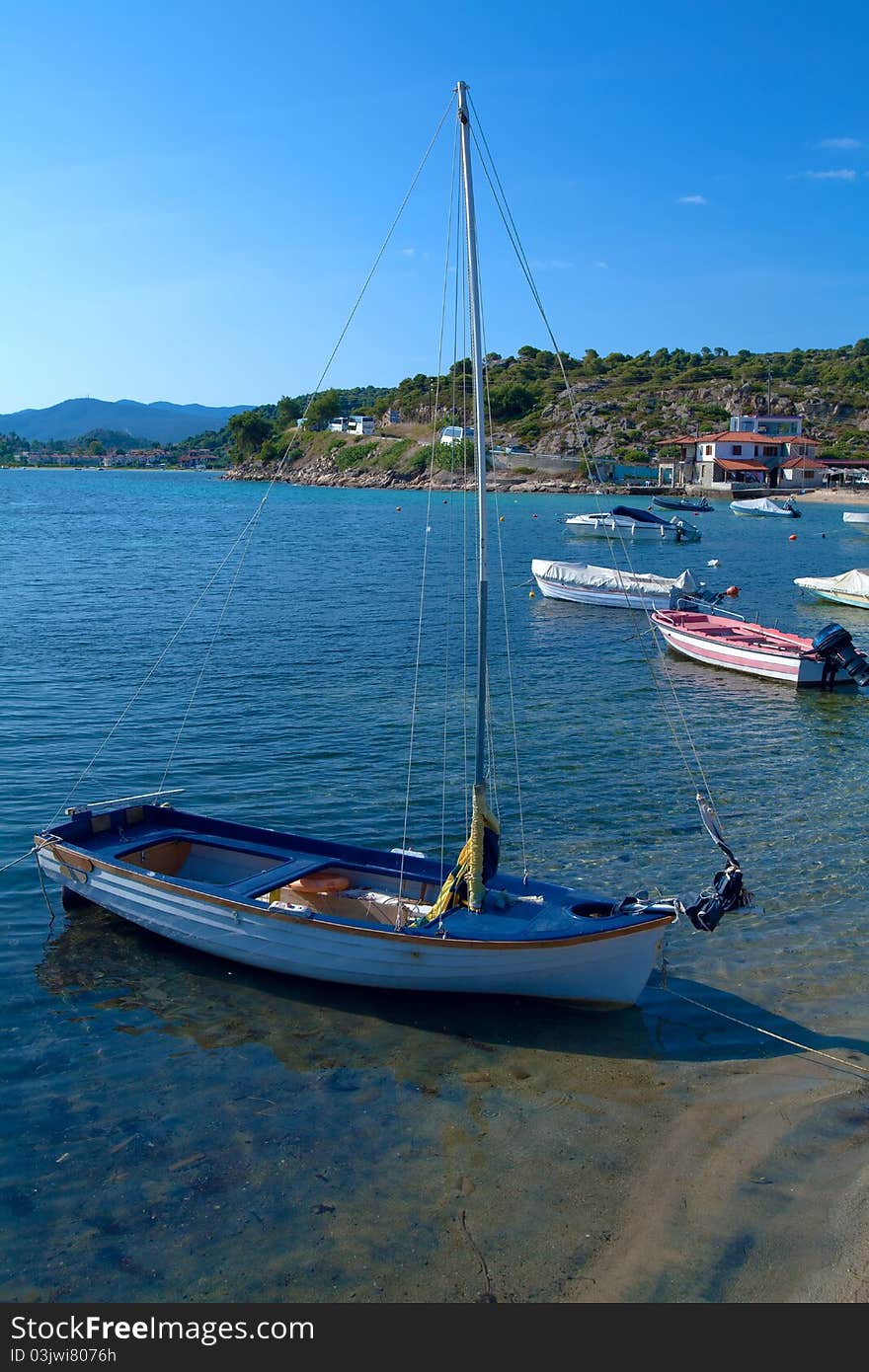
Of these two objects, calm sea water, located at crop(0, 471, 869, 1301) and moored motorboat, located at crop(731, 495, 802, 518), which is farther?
moored motorboat, located at crop(731, 495, 802, 518)

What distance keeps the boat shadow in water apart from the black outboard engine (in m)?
20.6

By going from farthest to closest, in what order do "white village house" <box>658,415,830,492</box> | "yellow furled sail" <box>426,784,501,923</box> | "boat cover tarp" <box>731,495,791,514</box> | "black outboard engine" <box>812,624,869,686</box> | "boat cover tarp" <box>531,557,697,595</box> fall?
"white village house" <box>658,415,830,492</box> → "boat cover tarp" <box>731,495,791,514</box> → "boat cover tarp" <box>531,557,697,595</box> → "black outboard engine" <box>812,624,869,686</box> → "yellow furled sail" <box>426,784,501,923</box>

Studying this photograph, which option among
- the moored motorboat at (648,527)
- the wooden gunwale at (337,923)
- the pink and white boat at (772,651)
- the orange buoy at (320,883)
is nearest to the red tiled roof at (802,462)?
the moored motorboat at (648,527)

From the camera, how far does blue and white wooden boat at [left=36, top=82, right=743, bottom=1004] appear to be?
1262cm

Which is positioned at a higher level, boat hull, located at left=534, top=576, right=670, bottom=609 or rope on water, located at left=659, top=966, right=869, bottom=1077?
boat hull, located at left=534, top=576, right=670, bottom=609

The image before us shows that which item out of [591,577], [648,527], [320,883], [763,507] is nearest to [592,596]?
[591,577]

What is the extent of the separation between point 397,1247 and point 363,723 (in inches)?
725

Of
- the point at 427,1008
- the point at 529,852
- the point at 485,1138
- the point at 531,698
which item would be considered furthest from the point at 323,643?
the point at 485,1138

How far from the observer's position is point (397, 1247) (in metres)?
9.16

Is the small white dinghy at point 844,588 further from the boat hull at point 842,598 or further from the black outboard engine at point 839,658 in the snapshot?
the black outboard engine at point 839,658

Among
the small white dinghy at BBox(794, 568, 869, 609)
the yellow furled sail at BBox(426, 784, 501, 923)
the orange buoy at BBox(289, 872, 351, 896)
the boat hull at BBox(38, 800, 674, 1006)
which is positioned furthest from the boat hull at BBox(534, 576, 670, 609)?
the boat hull at BBox(38, 800, 674, 1006)

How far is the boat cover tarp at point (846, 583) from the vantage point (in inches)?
1869

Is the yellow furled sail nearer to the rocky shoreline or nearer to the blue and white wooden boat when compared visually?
the blue and white wooden boat
